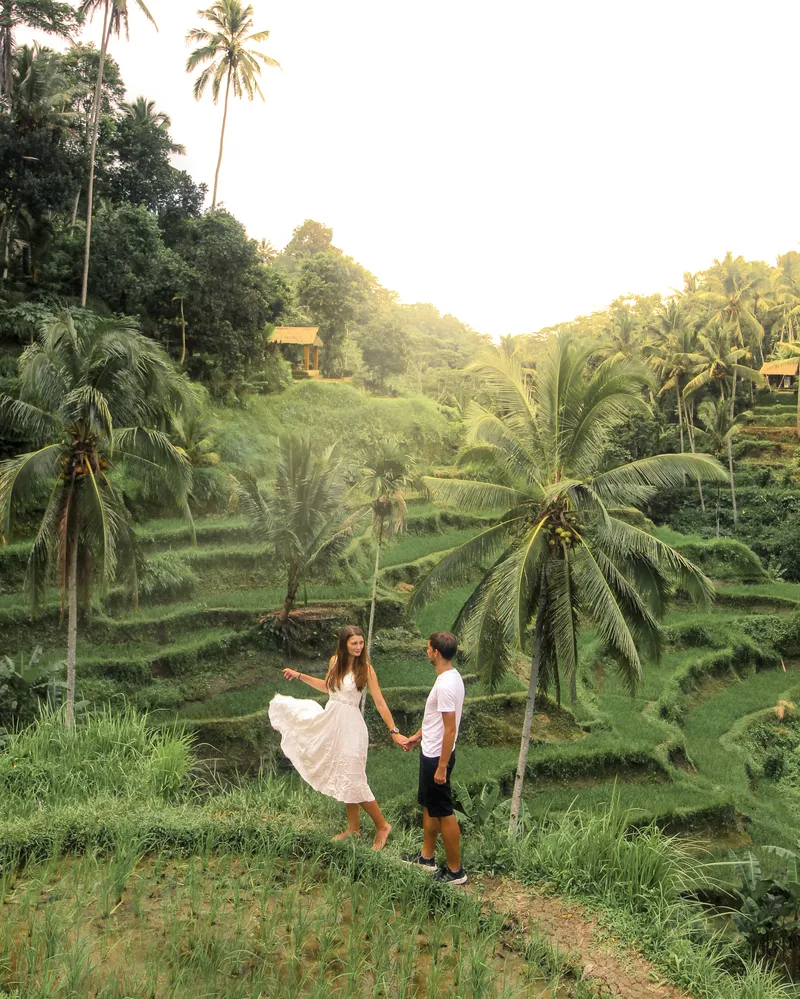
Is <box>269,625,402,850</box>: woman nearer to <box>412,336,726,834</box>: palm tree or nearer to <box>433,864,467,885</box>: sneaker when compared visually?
<box>433,864,467,885</box>: sneaker

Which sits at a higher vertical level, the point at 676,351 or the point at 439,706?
the point at 676,351

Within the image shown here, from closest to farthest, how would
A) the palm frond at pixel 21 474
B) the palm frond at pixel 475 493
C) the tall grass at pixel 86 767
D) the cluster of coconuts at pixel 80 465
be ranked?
1. the tall grass at pixel 86 767
2. the palm frond at pixel 475 493
3. the palm frond at pixel 21 474
4. the cluster of coconuts at pixel 80 465

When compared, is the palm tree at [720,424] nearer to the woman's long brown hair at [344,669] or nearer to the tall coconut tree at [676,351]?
the tall coconut tree at [676,351]

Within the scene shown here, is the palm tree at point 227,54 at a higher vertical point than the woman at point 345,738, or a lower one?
higher

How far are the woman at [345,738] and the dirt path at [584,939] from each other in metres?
0.85

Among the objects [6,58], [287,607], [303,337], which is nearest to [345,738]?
[287,607]

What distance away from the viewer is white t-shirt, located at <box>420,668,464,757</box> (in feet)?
16.3

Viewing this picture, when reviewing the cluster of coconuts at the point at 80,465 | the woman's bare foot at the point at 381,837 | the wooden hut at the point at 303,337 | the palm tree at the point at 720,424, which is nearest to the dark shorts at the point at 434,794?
the woman's bare foot at the point at 381,837

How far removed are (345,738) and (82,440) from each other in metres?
7.74

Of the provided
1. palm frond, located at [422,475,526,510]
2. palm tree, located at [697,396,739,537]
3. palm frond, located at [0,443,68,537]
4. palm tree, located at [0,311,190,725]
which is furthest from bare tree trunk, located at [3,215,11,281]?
palm tree, located at [697,396,739,537]

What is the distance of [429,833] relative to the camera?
5.12 meters

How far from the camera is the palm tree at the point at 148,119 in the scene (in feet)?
95.7

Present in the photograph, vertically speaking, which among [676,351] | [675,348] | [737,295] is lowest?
[676,351]

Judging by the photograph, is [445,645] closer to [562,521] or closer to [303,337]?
[562,521]
